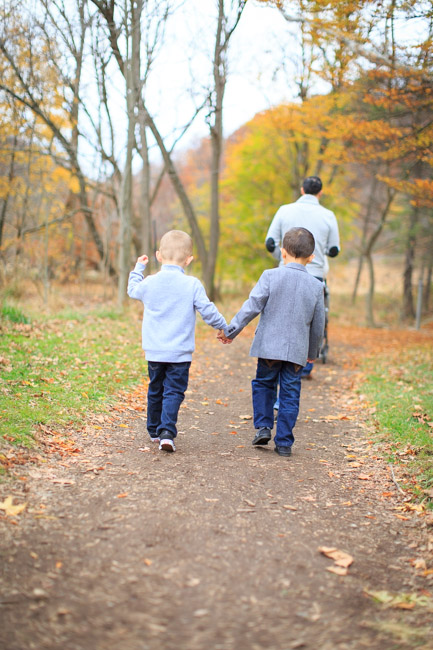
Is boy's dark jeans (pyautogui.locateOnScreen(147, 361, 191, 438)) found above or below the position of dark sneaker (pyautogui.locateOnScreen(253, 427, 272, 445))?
above

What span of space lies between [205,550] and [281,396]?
6.27ft

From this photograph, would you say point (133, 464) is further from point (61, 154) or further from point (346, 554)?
point (61, 154)

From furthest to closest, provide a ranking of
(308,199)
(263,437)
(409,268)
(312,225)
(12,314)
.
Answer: (409,268) < (12,314) < (308,199) < (312,225) < (263,437)

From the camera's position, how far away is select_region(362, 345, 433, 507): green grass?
4.29 metres

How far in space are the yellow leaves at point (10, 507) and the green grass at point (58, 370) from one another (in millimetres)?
906

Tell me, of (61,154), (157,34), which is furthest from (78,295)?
(157,34)

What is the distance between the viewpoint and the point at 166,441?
4254 millimetres

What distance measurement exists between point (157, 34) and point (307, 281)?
10.4m

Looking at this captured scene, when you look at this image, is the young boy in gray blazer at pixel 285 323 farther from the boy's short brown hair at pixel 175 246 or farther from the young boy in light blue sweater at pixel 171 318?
the boy's short brown hair at pixel 175 246

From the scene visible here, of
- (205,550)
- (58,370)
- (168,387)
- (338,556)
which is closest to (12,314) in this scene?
(58,370)

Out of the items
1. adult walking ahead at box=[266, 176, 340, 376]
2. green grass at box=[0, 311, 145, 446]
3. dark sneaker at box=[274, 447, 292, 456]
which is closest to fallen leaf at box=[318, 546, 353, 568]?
dark sneaker at box=[274, 447, 292, 456]

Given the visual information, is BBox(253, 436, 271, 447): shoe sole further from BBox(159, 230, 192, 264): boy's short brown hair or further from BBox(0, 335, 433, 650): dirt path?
BBox(159, 230, 192, 264): boy's short brown hair

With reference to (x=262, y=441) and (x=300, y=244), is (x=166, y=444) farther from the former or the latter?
(x=300, y=244)

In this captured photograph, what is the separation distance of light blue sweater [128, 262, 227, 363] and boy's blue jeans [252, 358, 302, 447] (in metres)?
0.66
